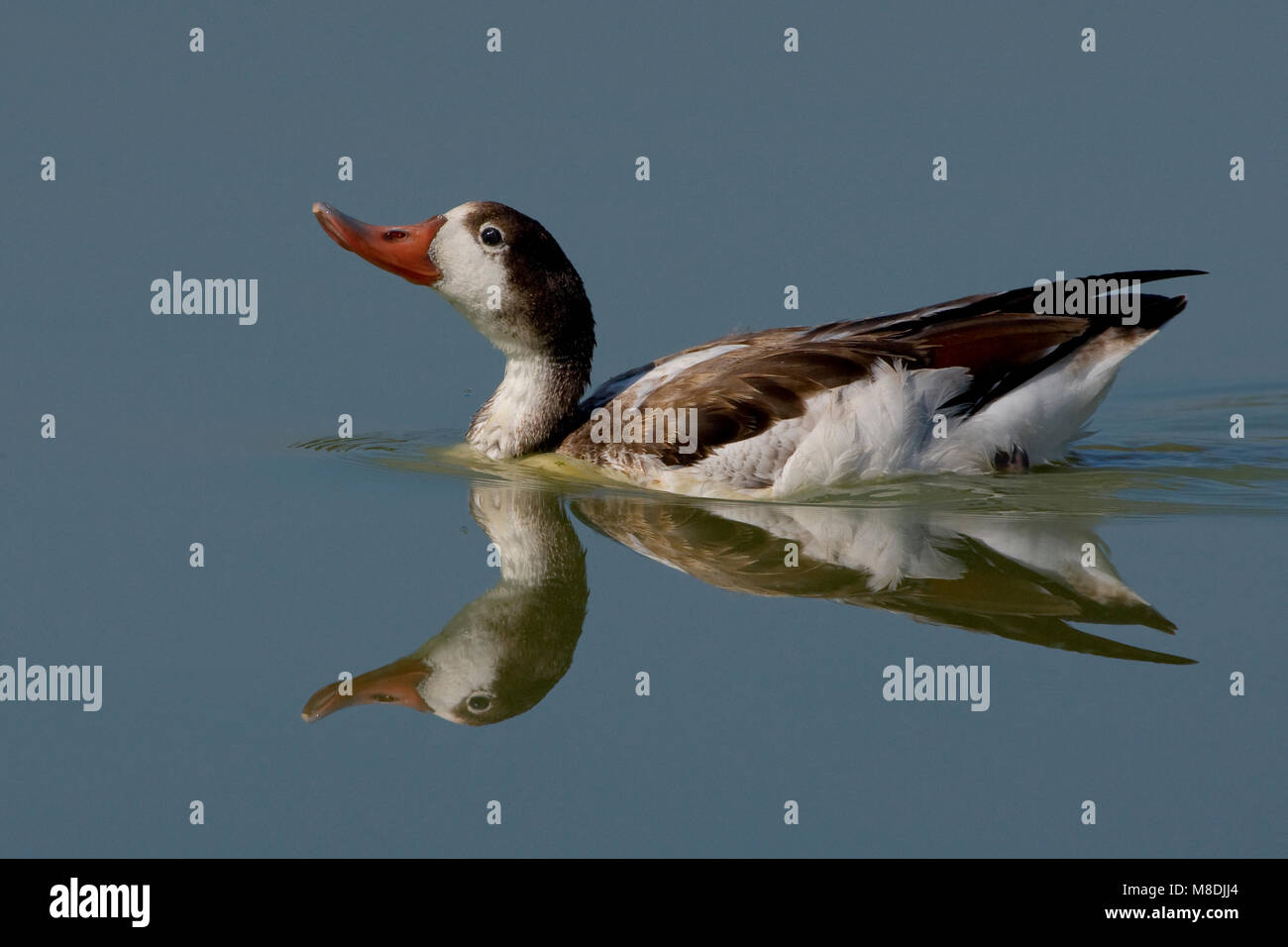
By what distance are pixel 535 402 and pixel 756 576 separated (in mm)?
3403

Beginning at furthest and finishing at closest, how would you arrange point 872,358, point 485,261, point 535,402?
1. point 535,402
2. point 485,261
3. point 872,358

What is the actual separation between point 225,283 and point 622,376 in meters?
3.97

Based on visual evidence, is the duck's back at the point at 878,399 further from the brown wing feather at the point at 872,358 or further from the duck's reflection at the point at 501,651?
the duck's reflection at the point at 501,651

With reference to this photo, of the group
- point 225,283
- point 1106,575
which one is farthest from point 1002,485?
point 225,283

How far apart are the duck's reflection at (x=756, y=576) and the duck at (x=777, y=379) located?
427 millimetres

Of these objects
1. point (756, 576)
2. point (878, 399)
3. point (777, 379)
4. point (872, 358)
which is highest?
point (872, 358)

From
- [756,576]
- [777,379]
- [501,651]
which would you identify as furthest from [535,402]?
[501,651]

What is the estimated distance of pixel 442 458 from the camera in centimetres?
1286

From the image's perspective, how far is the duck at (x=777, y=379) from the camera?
11430 mm

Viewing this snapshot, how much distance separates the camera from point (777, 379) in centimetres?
1145

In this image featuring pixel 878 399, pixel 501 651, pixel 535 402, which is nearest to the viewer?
pixel 501 651

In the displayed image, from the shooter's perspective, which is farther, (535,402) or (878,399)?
(535,402)

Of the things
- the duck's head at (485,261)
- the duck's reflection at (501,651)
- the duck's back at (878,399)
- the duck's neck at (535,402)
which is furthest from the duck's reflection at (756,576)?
the duck's head at (485,261)

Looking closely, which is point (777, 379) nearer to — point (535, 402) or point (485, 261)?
point (535, 402)
